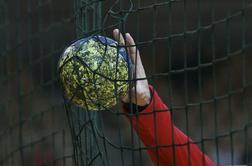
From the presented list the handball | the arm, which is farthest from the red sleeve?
the handball

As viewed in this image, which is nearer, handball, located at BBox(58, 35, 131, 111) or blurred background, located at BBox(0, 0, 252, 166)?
handball, located at BBox(58, 35, 131, 111)

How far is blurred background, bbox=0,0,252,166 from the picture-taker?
2.75 meters

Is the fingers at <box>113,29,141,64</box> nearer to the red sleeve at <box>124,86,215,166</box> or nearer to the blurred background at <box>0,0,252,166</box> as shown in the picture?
the blurred background at <box>0,0,252,166</box>

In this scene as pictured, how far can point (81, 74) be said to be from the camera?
2.57 m

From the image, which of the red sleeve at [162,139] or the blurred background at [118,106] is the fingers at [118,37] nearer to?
the blurred background at [118,106]

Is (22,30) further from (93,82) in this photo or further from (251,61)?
(251,61)

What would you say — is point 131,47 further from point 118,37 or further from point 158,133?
point 158,133

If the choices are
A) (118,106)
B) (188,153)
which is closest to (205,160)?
(188,153)

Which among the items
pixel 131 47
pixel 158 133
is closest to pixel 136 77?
pixel 131 47

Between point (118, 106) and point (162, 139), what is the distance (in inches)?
6.9

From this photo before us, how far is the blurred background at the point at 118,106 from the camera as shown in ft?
9.01

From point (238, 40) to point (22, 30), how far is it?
2.43 metres

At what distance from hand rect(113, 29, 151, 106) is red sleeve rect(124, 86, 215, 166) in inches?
1.5

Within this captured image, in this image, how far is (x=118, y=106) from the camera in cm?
277
